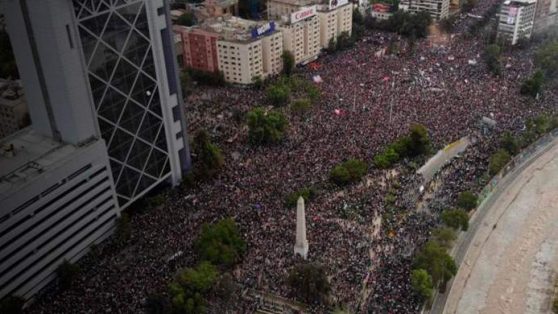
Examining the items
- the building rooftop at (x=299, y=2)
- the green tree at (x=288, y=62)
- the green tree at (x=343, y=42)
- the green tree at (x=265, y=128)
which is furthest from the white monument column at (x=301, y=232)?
the building rooftop at (x=299, y=2)

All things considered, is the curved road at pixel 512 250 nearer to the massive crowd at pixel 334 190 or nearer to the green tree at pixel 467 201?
the green tree at pixel 467 201

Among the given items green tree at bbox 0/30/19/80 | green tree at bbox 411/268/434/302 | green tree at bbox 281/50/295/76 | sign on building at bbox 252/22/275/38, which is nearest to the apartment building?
green tree at bbox 281/50/295/76

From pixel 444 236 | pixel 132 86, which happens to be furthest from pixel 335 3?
pixel 444 236

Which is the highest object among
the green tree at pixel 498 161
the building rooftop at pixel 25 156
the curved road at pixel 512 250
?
the building rooftop at pixel 25 156

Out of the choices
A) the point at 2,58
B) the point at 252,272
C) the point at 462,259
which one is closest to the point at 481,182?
the point at 462,259

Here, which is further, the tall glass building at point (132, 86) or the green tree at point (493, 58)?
the green tree at point (493, 58)

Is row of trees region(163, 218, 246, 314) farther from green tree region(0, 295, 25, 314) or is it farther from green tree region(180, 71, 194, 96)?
green tree region(180, 71, 194, 96)

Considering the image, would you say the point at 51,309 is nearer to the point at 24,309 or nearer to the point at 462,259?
the point at 24,309

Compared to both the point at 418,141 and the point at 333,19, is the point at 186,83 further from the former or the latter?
the point at 418,141

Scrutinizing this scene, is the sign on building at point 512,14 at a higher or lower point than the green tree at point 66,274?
higher
